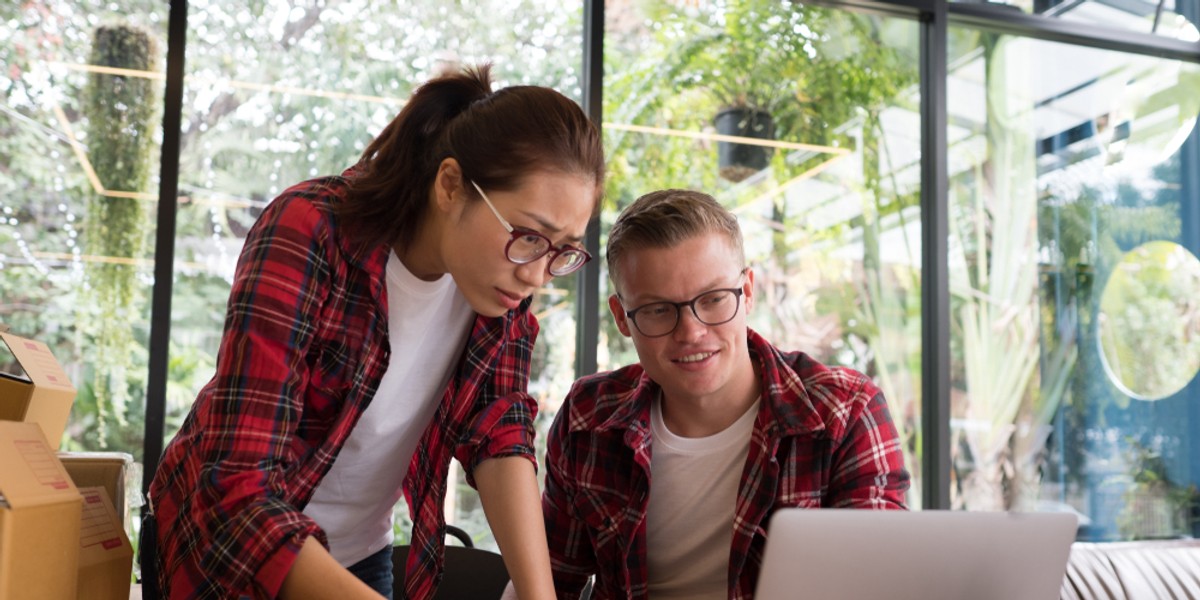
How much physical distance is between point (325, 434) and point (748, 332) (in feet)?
2.44

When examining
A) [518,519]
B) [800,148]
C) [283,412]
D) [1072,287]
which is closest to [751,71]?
[800,148]

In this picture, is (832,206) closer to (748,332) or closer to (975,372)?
(975,372)

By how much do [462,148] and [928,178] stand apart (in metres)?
2.86

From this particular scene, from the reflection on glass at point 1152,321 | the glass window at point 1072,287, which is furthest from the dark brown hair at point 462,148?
the reflection on glass at point 1152,321

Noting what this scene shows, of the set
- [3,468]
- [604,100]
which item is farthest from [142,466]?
[3,468]

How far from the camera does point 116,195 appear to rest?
10.3 ft

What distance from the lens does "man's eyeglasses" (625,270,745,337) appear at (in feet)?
5.30

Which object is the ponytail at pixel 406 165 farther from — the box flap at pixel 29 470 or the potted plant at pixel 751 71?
the potted plant at pixel 751 71

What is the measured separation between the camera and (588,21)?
360 centimetres

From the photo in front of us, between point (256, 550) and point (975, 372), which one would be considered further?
point (975, 372)

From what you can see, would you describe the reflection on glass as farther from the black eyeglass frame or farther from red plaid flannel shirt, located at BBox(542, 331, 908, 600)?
the black eyeglass frame

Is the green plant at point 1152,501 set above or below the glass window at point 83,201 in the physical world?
below

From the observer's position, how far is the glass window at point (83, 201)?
3066 mm

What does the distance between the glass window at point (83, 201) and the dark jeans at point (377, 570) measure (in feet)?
5.70
